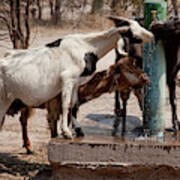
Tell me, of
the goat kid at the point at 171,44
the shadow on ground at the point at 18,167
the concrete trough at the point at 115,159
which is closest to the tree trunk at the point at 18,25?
the shadow on ground at the point at 18,167

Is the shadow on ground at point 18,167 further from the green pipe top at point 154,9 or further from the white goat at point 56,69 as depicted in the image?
the green pipe top at point 154,9

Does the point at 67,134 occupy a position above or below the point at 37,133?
above

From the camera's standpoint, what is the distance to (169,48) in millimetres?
6816

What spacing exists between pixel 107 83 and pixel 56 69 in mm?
785

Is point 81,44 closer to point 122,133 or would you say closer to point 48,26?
point 122,133

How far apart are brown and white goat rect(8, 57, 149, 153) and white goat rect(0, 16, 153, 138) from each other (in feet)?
1.01

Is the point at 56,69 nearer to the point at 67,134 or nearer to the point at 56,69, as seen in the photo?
the point at 56,69

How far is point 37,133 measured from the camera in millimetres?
10164

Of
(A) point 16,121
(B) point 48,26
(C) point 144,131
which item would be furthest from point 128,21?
(B) point 48,26

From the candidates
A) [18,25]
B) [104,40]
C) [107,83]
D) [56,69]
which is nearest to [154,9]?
[104,40]

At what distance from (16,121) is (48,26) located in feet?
38.0

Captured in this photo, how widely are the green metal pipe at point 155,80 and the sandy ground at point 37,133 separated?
0.75m

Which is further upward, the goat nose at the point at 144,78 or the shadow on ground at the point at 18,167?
the goat nose at the point at 144,78

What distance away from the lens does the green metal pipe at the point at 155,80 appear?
678cm
